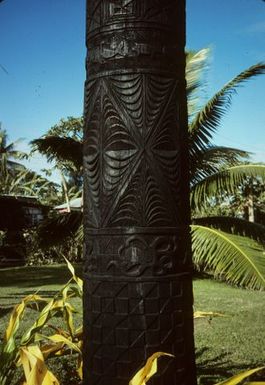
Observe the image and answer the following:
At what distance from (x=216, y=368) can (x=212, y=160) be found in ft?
22.9

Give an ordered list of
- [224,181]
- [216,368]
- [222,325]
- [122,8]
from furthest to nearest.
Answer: [224,181], [222,325], [216,368], [122,8]

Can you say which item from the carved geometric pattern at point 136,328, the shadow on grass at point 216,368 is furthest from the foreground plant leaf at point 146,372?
the shadow on grass at point 216,368

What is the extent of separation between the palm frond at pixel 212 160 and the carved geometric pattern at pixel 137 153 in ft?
26.5

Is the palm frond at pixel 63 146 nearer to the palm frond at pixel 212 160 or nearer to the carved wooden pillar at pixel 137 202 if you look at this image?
the palm frond at pixel 212 160

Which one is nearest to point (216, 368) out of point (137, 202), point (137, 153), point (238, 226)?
point (137, 202)

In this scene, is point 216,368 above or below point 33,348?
below

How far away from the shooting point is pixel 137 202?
173 cm

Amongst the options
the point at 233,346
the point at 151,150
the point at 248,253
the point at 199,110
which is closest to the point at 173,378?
the point at 151,150

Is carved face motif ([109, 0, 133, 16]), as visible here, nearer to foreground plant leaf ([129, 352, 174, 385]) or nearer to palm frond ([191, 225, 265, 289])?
foreground plant leaf ([129, 352, 174, 385])

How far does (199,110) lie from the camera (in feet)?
32.6

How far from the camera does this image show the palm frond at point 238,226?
368 inches

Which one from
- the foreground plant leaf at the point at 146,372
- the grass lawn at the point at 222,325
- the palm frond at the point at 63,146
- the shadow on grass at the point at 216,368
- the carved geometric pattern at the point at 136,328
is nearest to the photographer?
the foreground plant leaf at the point at 146,372

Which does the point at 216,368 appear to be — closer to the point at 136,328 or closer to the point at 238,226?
the point at 136,328

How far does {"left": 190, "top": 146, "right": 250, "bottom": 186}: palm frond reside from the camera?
32.4 feet
